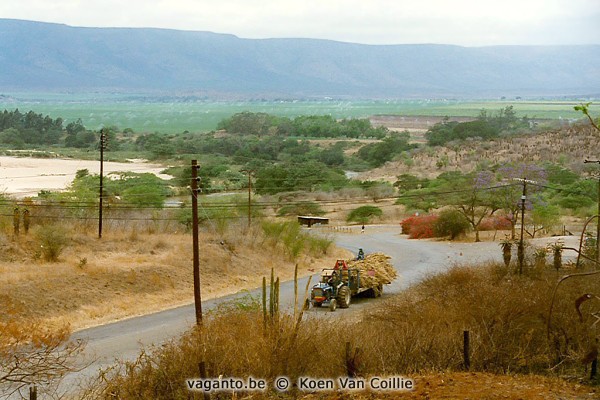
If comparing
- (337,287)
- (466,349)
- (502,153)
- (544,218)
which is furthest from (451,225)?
(502,153)

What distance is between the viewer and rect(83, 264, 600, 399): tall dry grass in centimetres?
1741

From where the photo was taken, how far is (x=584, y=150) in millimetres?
121062

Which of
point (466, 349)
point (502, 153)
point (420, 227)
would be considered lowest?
point (420, 227)

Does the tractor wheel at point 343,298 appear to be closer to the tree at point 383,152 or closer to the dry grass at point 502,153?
the dry grass at point 502,153

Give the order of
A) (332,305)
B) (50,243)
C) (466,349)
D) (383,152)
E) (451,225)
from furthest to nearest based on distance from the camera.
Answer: (383,152) < (451,225) < (50,243) < (332,305) < (466,349)

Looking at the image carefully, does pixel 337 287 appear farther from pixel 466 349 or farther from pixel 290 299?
pixel 466 349

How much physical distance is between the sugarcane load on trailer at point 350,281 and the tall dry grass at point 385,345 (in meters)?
15.2

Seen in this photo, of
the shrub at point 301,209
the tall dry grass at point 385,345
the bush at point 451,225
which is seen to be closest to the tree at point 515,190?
the bush at point 451,225

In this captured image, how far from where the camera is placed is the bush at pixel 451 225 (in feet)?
223

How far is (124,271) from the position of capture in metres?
41.8

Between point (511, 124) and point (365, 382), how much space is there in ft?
590

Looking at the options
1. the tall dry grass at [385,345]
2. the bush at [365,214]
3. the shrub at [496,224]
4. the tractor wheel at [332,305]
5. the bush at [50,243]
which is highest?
the tall dry grass at [385,345]

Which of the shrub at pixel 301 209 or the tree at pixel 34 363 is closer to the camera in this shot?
the tree at pixel 34 363

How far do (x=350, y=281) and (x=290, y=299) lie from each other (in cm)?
393
